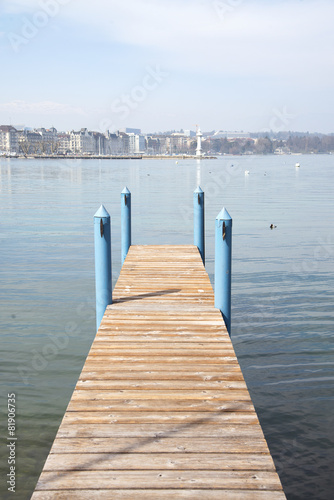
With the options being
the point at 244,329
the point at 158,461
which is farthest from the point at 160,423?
the point at 244,329

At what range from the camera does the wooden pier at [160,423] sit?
12.1ft

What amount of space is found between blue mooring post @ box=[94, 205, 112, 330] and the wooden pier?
39 centimetres

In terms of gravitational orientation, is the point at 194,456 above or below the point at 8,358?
above

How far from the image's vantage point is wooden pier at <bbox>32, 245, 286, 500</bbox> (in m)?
3.69

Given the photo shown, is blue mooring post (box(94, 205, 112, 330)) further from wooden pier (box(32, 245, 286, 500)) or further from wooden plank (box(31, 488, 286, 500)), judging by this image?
wooden plank (box(31, 488, 286, 500))

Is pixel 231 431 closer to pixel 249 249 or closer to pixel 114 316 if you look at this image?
pixel 114 316

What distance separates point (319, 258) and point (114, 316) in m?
13.1

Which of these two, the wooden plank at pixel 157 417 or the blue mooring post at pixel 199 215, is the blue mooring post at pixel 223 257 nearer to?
the wooden plank at pixel 157 417

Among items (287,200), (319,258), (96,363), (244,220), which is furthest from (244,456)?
(287,200)

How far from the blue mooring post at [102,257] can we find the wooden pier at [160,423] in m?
0.39

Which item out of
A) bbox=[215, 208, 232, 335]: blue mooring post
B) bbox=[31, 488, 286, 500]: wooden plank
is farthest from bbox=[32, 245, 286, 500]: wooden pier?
bbox=[215, 208, 232, 335]: blue mooring post

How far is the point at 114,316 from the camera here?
749 centimetres

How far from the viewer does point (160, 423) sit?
453 cm

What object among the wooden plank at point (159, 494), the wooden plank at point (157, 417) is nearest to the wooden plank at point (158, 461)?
the wooden plank at point (159, 494)
